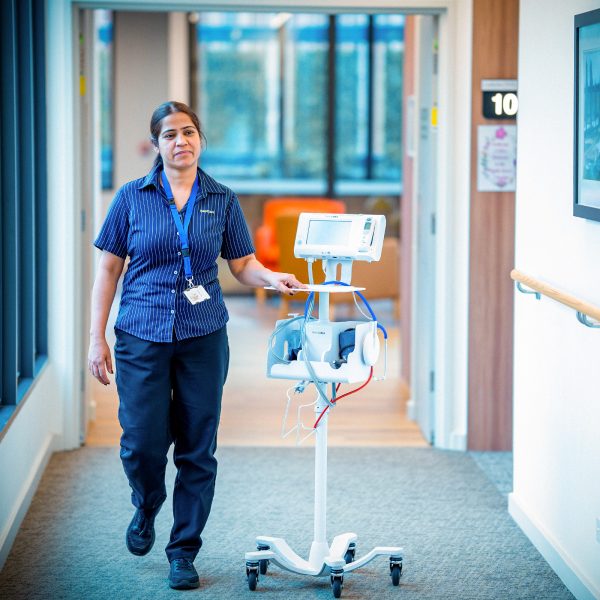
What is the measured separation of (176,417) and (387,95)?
9.05m

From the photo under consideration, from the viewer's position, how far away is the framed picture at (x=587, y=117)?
11.2 feet

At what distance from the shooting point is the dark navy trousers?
143 inches

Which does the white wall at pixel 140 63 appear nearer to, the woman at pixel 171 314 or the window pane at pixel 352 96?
the window pane at pixel 352 96

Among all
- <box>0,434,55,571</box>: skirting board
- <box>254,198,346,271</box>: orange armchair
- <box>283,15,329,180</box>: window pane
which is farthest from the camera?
<box>283,15,329,180</box>: window pane

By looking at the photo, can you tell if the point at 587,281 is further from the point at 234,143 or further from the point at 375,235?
the point at 234,143

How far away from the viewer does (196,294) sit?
11.7 ft

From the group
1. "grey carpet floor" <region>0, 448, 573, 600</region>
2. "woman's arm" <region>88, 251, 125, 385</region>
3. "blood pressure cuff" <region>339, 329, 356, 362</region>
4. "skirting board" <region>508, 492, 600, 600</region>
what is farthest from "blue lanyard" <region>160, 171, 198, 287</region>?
"skirting board" <region>508, 492, 600, 600</region>

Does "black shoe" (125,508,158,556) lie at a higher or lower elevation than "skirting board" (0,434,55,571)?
higher

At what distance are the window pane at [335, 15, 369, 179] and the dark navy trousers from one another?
27.8 feet

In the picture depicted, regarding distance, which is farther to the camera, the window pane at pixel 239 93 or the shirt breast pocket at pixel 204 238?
the window pane at pixel 239 93

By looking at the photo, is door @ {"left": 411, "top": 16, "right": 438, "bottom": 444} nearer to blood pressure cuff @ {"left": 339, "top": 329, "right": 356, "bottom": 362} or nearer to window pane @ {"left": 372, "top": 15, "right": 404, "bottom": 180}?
blood pressure cuff @ {"left": 339, "top": 329, "right": 356, "bottom": 362}

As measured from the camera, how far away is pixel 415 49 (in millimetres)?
6273

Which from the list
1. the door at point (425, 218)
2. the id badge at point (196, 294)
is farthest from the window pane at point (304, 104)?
the id badge at point (196, 294)

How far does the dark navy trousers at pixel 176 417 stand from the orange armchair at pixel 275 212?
635 cm
